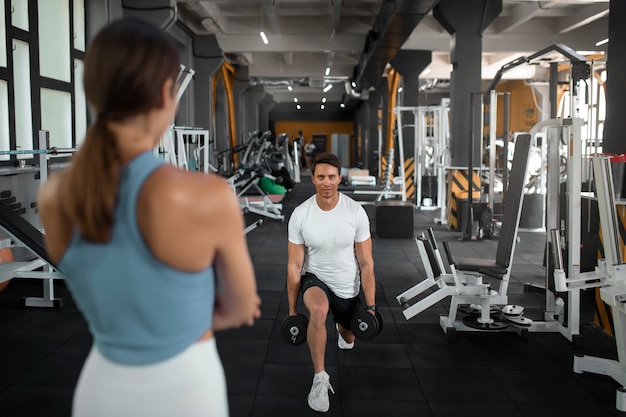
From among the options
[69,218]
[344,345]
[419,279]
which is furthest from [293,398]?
[419,279]

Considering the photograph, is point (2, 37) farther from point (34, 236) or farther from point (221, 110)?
point (221, 110)

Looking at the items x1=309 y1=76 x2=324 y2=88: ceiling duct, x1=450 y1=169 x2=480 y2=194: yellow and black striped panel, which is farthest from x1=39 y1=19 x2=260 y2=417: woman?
x1=309 y1=76 x2=324 y2=88: ceiling duct

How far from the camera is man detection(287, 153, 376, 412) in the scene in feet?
9.66

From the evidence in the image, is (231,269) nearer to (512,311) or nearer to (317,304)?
(317,304)

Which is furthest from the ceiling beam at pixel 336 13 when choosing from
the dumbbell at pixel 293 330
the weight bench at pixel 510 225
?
the dumbbell at pixel 293 330

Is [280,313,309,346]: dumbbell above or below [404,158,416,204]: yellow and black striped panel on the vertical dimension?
below

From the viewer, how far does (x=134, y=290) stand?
0.93 metres

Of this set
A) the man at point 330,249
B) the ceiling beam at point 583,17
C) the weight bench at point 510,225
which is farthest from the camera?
the ceiling beam at point 583,17

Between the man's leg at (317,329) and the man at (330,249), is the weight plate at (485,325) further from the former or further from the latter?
the man's leg at (317,329)

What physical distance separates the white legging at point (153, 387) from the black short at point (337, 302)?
1.93 metres

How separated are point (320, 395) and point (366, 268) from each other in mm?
631

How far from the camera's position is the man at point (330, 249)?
9.66 ft

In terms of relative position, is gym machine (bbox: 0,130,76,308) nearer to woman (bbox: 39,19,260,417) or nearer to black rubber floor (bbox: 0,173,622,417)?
black rubber floor (bbox: 0,173,622,417)

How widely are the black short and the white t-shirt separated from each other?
0.02 meters
